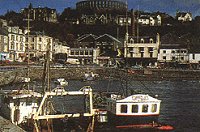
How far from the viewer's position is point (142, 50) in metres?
120

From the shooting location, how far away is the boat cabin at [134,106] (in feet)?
99.8

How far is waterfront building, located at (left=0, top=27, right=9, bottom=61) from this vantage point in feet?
309

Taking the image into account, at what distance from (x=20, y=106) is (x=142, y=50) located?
303ft

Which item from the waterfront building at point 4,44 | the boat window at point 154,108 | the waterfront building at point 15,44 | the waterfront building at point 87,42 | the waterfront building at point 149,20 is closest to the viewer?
the boat window at point 154,108

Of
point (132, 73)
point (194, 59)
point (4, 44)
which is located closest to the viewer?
point (4, 44)

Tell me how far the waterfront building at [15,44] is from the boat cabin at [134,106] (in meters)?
73.2

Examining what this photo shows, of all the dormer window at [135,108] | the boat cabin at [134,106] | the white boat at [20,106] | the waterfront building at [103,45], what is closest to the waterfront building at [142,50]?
the waterfront building at [103,45]

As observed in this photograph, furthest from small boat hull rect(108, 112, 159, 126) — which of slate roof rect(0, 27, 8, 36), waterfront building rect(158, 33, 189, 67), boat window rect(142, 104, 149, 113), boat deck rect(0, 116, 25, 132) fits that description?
waterfront building rect(158, 33, 189, 67)

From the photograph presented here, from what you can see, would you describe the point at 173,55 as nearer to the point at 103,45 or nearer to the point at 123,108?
the point at 103,45

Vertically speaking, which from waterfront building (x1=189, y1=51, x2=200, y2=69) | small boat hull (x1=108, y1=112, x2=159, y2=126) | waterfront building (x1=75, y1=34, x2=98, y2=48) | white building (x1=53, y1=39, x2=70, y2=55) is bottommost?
small boat hull (x1=108, y1=112, x2=159, y2=126)

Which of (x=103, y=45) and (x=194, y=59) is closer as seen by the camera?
(x=194, y=59)

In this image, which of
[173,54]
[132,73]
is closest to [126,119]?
[132,73]

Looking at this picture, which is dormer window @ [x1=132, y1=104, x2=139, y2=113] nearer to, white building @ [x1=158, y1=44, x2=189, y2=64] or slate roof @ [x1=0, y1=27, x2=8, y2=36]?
slate roof @ [x1=0, y1=27, x2=8, y2=36]

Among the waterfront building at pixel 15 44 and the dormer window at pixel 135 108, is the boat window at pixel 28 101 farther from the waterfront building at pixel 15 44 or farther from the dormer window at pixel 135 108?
the waterfront building at pixel 15 44
